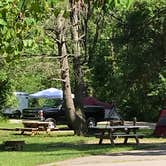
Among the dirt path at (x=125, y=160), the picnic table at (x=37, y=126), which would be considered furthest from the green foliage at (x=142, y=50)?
the dirt path at (x=125, y=160)

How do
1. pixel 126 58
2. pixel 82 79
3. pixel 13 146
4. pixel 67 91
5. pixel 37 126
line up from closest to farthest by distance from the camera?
pixel 13 146, pixel 67 91, pixel 82 79, pixel 37 126, pixel 126 58

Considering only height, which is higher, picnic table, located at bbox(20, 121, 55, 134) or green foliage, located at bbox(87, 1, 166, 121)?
green foliage, located at bbox(87, 1, 166, 121)

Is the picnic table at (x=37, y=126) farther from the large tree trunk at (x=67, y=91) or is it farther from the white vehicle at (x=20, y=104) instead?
the white vehicle at (x=20, y=104)

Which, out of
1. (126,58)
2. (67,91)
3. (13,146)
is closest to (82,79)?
(67,91)

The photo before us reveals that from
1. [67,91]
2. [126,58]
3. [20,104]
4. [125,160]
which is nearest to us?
[125,160]

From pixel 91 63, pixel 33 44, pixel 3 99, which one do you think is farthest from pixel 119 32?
pixel 33 44

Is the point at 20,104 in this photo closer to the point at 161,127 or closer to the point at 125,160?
the point at 161,127

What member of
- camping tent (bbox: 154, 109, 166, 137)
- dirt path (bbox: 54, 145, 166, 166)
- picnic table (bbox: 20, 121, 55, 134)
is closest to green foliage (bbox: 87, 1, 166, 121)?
camping tent (bbox: 154, 109, 166, 137)

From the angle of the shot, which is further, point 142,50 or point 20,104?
point 20,104

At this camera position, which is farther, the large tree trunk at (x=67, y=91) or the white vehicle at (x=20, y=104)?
the white vehicle at (x=20, y=104)

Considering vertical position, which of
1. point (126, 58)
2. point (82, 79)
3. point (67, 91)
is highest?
point (126, 58)

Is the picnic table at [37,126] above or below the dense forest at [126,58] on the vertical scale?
below

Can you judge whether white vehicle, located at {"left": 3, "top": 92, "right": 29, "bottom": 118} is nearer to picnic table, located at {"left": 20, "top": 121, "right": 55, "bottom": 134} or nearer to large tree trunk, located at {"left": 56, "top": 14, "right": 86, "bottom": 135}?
picnic table, located at {"left": 20, "top": 121, "right": 55, "bottom": 134}

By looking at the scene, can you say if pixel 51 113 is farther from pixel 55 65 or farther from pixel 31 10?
pixel 31 10
